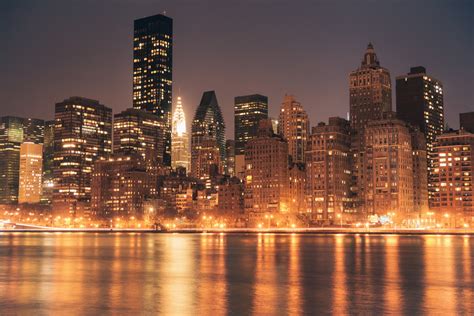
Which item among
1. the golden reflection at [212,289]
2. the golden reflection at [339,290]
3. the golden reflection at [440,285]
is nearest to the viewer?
the golden reflection at [339,290]

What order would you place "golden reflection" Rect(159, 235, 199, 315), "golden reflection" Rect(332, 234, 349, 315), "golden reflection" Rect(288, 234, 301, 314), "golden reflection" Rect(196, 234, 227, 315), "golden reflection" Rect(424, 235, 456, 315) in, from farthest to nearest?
1. "golden reflection" Rect(424, 235, 456, 315)
2. "golden reflection" Rect(288, 234, 301, 314)
3. "golden reflection" Rect(159, 235, 199, 315)
4. "golden reflection" Rect(196, 234, 227, 315)
5. "golden reflection" Rect(332, 234, 349, 315)

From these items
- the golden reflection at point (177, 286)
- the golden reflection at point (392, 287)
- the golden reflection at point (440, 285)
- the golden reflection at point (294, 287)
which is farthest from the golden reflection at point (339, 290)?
the golden reflection at point (177, 286)

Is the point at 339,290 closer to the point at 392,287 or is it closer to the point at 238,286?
the point at 392,287

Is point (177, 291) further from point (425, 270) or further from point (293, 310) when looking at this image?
point (425, 270)

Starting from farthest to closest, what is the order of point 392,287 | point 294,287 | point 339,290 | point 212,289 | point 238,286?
1. point 238,286
2. point 392,287
3. point 294,287
4. point 212,289
5. point 339,290

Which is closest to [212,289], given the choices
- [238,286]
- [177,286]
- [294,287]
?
[238,286]

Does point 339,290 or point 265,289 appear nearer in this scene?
point 339,290

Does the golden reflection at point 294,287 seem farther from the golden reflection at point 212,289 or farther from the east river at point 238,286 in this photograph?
the golden reflection at point 212,289

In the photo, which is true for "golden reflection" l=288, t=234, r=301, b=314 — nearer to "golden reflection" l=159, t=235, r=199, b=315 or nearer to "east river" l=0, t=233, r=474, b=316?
"east river" l=0, t=233, r=474, b=316

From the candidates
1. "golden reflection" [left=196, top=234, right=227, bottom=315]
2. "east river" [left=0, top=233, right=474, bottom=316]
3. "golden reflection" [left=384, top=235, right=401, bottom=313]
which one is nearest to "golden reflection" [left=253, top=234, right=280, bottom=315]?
"east river" [left=0, top=233, right=474, bottom=316]

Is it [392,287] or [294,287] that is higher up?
[294,287]

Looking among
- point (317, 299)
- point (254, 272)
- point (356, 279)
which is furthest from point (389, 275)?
point (317, 299)

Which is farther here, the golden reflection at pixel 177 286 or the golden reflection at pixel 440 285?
the golden reflection at pixel 440 285

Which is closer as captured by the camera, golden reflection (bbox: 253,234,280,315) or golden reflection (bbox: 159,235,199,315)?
golden reflection (bbox: 253,234,280,315)
